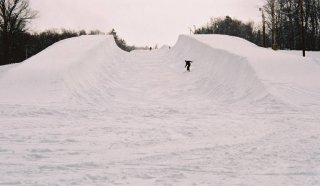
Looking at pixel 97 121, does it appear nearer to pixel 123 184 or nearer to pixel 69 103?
pixel 69 103

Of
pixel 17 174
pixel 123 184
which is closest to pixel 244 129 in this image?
pixel 123 184

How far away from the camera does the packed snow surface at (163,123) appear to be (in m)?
8.02

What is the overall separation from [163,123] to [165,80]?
11.4m

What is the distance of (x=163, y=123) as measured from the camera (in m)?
12.6

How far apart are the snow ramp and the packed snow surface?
54 millimetres

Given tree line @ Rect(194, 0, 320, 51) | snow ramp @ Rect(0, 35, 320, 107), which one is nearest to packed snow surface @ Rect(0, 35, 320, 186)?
snow ramp @ Rect(0, 35, 320, 107)

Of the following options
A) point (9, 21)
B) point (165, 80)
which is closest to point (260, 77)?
point (165, 80)

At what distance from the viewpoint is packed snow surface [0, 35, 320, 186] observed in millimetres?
8016

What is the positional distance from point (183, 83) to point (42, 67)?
7.21 m

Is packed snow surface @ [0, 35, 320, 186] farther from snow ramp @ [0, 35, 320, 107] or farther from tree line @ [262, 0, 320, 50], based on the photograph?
tree line @ [262, 0, 320, 50]

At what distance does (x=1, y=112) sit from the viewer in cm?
1384

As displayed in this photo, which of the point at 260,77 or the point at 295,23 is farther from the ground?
the point at 295,23

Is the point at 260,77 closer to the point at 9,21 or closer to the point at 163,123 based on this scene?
the point at 163,123

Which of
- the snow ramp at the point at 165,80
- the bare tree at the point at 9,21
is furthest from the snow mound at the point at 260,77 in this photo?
the bare tree at the point at 9,21
